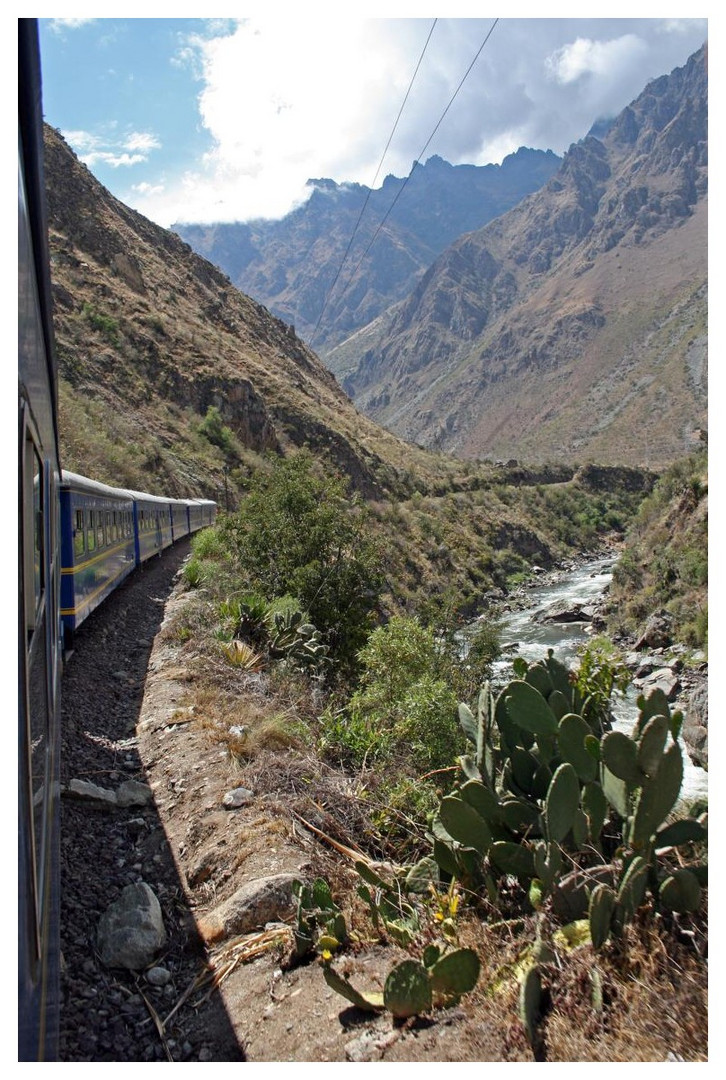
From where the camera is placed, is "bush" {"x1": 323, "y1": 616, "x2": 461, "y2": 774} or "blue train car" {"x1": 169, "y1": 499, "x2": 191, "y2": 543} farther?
"blue train car" {"x1": 169, "y1": 499, "x2": 191, "y2": 543}

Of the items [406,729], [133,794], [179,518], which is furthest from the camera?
[179,518]

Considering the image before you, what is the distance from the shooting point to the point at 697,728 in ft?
50.4

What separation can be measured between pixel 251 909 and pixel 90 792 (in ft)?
6.85

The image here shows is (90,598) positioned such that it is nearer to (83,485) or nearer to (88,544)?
(88,544)

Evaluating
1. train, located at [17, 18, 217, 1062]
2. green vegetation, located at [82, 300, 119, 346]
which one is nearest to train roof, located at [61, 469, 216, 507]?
train, located at [17, 18, 217, 1062]

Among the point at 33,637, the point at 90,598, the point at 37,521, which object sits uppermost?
the point at 37,521

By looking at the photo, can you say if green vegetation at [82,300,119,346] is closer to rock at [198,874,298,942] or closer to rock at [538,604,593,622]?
rock at [538,604,593,622]

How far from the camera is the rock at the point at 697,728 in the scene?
502 inches

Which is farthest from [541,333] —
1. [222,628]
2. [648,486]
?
[222,628]

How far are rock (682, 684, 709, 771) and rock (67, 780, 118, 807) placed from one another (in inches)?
354

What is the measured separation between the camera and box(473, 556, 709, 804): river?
572 inches

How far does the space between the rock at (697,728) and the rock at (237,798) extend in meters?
8.07

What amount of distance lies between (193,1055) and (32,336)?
3.69 metres

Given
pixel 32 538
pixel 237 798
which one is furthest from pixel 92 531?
pixel 32 538
